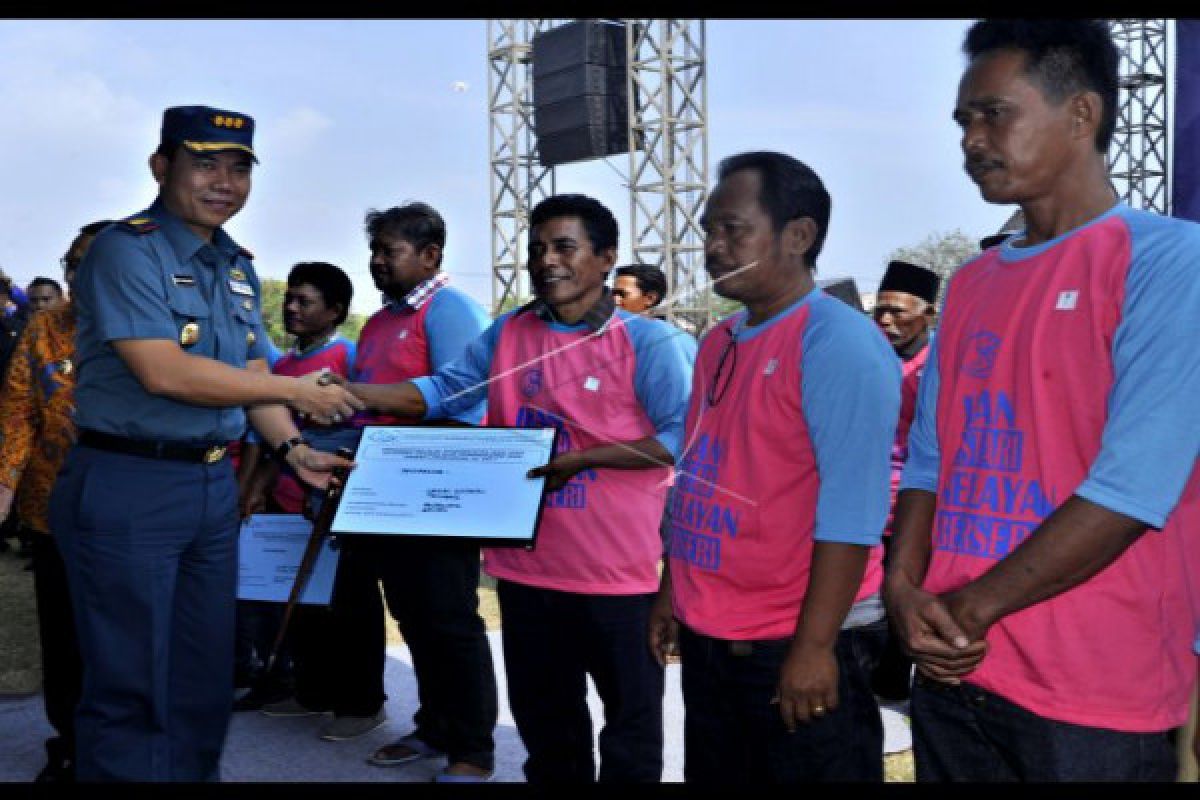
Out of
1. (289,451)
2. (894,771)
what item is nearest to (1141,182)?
(894,771)

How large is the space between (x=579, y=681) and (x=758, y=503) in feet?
3.91

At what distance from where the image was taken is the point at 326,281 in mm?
4742

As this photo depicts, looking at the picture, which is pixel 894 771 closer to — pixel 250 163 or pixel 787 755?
pixel 787 755

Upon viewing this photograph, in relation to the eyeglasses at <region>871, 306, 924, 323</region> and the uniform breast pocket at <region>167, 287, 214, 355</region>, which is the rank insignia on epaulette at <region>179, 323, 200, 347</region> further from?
the eyeglasses at <region>871, 306, 924, 323</region>

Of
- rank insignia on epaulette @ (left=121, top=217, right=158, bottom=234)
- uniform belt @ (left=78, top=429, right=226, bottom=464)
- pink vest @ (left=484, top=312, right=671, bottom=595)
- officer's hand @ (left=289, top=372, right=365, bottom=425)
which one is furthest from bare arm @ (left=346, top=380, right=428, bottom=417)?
rank insignia on epaulette @ (left=121, top=217, right=158, bottom=234)

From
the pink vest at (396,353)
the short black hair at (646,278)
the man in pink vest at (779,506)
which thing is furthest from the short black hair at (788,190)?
the short black hair at (646,278)

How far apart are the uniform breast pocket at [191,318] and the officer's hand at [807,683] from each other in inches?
64.7

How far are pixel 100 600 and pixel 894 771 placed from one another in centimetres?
264

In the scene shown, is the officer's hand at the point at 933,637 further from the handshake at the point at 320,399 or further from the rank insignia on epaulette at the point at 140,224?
the rank insignia on epaulette at the point at 140,224

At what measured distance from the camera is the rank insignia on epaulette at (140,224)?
2.72 m

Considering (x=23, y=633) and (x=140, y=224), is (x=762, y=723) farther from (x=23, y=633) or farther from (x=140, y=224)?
(x=23, y=633)

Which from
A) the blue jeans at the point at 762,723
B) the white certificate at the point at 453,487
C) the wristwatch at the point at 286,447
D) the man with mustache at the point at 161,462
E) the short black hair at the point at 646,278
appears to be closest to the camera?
the blue jeans at the point at 762,723

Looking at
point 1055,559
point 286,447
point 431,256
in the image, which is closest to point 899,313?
point 431,256

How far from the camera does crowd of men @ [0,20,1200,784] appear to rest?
5.13 feet
